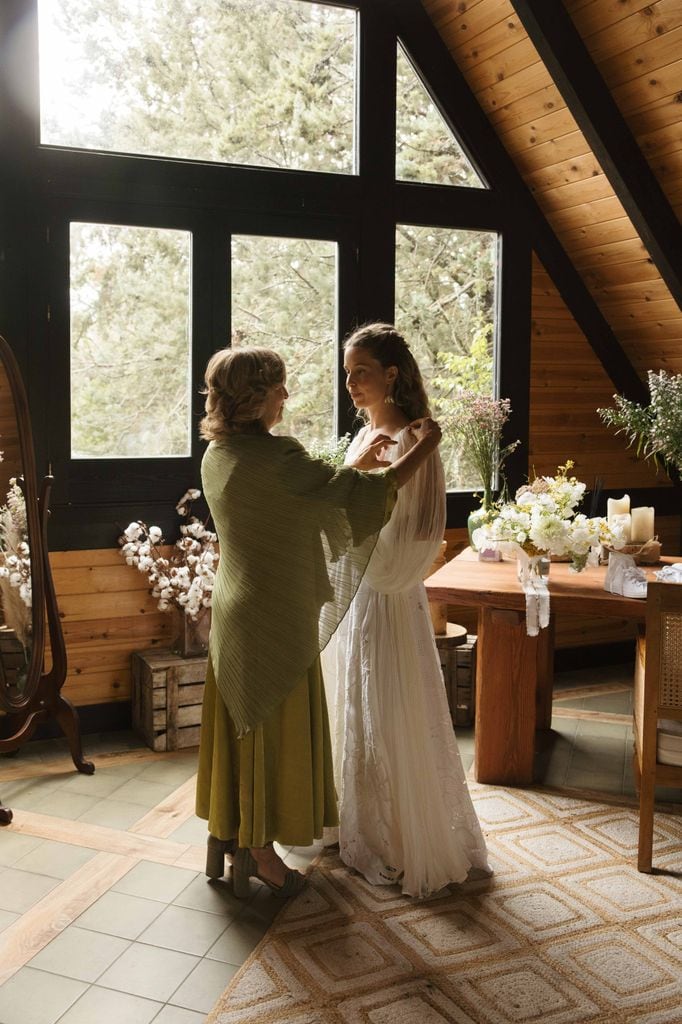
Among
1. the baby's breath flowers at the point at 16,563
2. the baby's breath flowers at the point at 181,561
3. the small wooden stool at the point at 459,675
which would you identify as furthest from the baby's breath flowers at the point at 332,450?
the baby's breath flowers at the point at 16,563

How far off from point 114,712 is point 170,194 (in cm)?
221

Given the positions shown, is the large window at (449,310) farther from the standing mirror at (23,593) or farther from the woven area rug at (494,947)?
the woven area rug at (494,947)

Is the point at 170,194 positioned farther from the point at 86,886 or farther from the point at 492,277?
the point at 86,886

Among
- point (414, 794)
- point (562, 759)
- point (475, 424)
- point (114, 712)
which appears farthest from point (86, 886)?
point (475, 424)

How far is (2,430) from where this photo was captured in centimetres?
353

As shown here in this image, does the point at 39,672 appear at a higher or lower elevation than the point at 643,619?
lower

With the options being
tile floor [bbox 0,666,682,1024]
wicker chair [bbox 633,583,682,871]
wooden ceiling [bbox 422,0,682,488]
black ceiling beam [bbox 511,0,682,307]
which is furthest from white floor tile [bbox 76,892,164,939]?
black ceiling beam [bbox 511,0,682,307]

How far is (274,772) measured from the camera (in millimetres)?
2631

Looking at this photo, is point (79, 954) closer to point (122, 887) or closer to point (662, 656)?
point (122, 887)

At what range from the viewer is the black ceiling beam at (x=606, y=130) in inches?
150

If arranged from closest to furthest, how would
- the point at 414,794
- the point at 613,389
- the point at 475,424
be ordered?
the point at 414,794 < the point at 475,424 < the point at 613,389

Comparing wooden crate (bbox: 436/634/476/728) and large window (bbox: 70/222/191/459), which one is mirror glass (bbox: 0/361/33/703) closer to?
large window (bbox: 70/222/191/459)

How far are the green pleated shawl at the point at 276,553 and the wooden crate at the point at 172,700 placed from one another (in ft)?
4.15

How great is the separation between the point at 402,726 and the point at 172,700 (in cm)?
143
